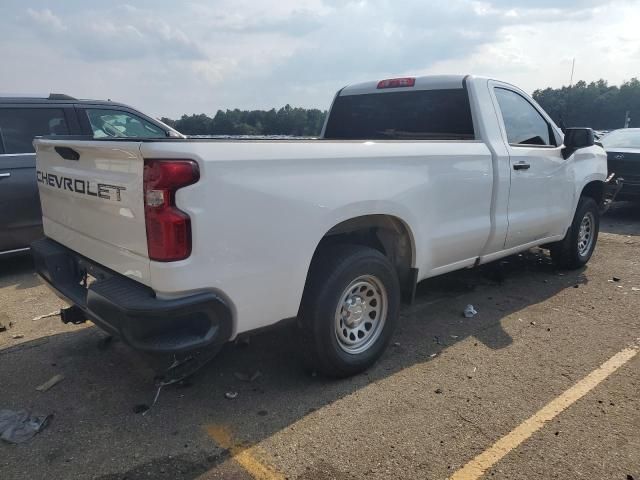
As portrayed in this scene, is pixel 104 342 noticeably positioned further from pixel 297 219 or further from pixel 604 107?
pixel 604 107

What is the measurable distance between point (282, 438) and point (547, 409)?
159 centimetres

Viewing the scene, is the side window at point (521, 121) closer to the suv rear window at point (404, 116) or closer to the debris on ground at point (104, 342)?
the suv rear window at point (404, 116)

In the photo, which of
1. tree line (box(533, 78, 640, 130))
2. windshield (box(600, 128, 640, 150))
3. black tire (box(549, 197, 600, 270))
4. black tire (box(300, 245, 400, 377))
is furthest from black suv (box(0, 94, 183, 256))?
tree line (box(533, 78, 640, 130))

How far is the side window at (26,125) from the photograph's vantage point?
546 cm

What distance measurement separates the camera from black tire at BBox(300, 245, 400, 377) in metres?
3.11

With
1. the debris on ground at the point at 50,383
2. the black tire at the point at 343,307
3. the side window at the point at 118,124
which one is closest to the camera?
the black tire at the point at 343,307

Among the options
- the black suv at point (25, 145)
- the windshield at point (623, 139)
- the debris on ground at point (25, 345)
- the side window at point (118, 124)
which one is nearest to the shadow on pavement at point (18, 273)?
the black suv at point (25, 145)

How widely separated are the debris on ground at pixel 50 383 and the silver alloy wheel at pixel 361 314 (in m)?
1.86

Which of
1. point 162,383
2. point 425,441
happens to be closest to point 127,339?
point 162,383

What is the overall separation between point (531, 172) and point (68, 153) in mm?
3745

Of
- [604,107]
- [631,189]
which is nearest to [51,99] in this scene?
[631,189]

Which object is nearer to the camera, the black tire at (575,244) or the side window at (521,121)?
the side window at (521,121)

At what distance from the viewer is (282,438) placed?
2.81 metres

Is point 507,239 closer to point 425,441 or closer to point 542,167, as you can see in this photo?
point 542,167
